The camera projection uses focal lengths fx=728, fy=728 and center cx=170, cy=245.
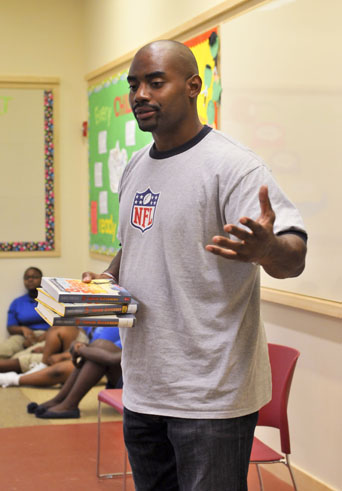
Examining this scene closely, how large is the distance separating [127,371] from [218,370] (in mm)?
250

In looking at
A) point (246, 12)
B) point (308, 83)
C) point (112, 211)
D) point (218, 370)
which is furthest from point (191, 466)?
point (112, 211)

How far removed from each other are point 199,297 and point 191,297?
0.02m

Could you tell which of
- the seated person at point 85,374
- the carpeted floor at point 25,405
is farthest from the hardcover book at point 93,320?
the carpeted floor at point 25,405

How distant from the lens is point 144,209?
64.8 inches

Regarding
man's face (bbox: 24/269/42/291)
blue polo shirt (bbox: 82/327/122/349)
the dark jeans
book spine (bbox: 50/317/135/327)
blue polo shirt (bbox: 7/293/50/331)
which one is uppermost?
book spine (bbox: 50/317/135/327)

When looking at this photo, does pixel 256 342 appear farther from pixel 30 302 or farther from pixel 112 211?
pixel 30 302

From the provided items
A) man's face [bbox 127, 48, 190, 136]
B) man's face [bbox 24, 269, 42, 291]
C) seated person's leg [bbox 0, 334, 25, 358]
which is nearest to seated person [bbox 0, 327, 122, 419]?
seated person's leg [bbox 0, 334, 25, 358]

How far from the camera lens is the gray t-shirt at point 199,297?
1.51 m

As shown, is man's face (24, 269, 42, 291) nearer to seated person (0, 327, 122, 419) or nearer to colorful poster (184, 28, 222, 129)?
seated person (0, 327, 122, 419)

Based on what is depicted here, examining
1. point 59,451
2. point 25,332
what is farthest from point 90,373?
point 25,332

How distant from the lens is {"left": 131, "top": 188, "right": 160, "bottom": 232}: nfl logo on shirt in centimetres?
162

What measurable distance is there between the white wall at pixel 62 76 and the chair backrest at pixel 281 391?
14.1 ft

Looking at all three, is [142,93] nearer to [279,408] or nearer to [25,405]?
[279,408]

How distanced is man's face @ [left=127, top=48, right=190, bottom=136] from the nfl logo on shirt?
0.15 meters
